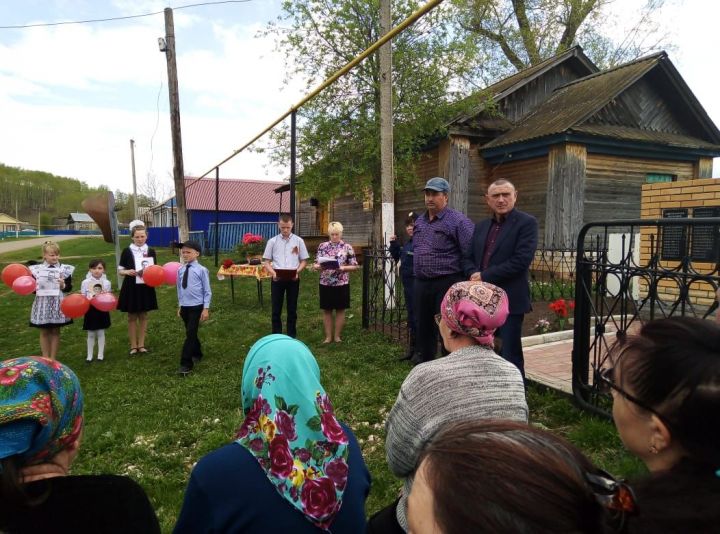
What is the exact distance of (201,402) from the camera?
481cm

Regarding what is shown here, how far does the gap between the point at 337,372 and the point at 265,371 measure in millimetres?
3853

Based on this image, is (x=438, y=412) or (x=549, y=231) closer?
(x=438, y=412)

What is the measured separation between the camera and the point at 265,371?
1.61 metres

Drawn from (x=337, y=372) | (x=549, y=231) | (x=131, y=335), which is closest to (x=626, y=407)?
(x=337, y=372)

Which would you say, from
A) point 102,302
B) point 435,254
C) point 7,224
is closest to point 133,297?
point 102,302

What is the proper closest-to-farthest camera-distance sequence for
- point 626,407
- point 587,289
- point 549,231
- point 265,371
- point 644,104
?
1. point 626,407
2. point 265,371
3. point 587,289
4. point 549,231
5. point 644,104

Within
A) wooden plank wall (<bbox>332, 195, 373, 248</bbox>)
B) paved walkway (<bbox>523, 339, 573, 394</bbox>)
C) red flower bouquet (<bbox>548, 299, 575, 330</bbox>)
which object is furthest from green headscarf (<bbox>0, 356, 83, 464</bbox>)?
wooden plank wall (<bbox>332, 195, 373, 248</bbox>)

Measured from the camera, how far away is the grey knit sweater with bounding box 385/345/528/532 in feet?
6.10

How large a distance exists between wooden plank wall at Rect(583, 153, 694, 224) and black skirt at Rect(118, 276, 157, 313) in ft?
33.5

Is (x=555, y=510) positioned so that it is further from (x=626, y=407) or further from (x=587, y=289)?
(x=587, y=289)

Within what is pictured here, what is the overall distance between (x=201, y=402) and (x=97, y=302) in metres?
2.35

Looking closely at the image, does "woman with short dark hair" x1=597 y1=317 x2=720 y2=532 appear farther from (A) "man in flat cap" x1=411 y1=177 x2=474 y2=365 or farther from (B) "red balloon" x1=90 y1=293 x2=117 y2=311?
(B) "red balloon" x1=90 y1=293 x2=117 y2=311

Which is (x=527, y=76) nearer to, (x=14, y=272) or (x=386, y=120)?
(x=386, y=120)

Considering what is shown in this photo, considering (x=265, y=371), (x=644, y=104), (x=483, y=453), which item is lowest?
(x=265, y=371)
